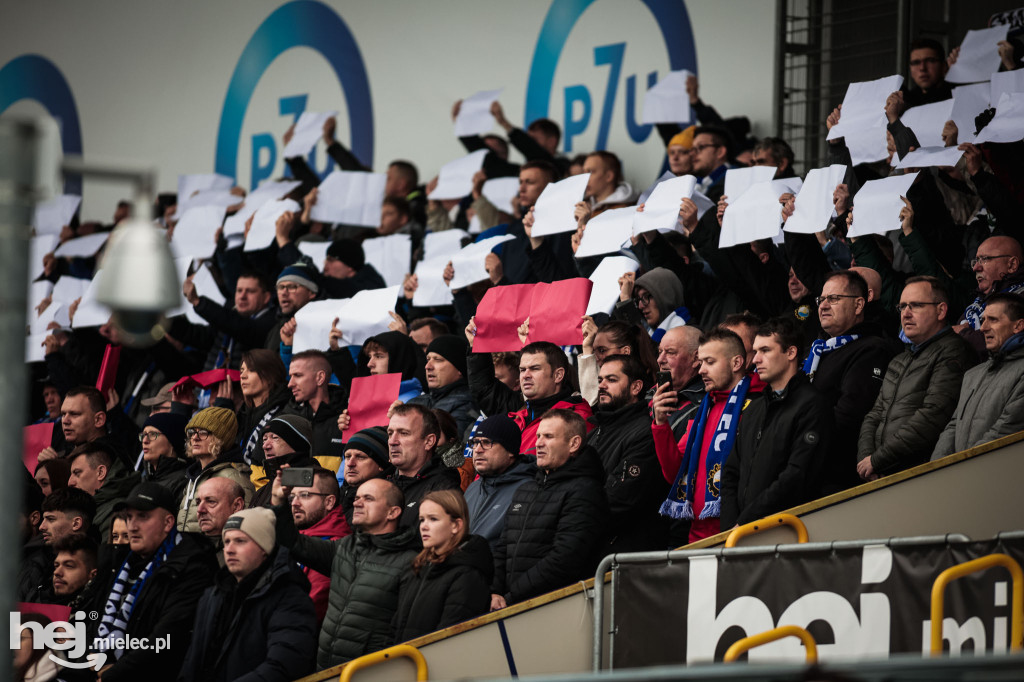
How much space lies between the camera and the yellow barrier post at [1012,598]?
4012 mm

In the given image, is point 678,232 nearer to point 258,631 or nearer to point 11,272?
point 258,631

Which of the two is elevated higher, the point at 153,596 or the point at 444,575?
the point at 444,575

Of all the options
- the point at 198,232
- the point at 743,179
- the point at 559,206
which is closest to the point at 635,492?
the point at 743,179

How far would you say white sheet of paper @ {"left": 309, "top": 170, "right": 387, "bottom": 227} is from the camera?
9766 mm

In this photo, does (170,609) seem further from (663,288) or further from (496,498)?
(663,288)

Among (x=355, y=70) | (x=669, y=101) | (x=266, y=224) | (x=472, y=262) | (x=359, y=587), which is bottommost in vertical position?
(x=359, y=587)

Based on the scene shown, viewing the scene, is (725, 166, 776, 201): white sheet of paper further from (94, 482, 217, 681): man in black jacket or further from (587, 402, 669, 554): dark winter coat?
(94, 482, 217, 681): man in black jacket

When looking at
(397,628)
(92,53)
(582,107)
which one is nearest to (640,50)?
(582,107)

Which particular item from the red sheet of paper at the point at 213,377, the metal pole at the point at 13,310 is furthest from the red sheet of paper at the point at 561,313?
the metal pole at the point at 13,310

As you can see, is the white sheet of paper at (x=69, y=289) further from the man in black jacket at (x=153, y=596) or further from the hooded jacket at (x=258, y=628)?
the hooded jacket at (x=258, y=628)

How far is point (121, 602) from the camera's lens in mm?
6156

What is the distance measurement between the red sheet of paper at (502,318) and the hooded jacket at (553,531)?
5.36ft

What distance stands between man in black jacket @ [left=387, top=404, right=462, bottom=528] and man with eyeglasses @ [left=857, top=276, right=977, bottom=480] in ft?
6.19

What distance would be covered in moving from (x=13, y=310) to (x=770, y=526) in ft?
10.1
